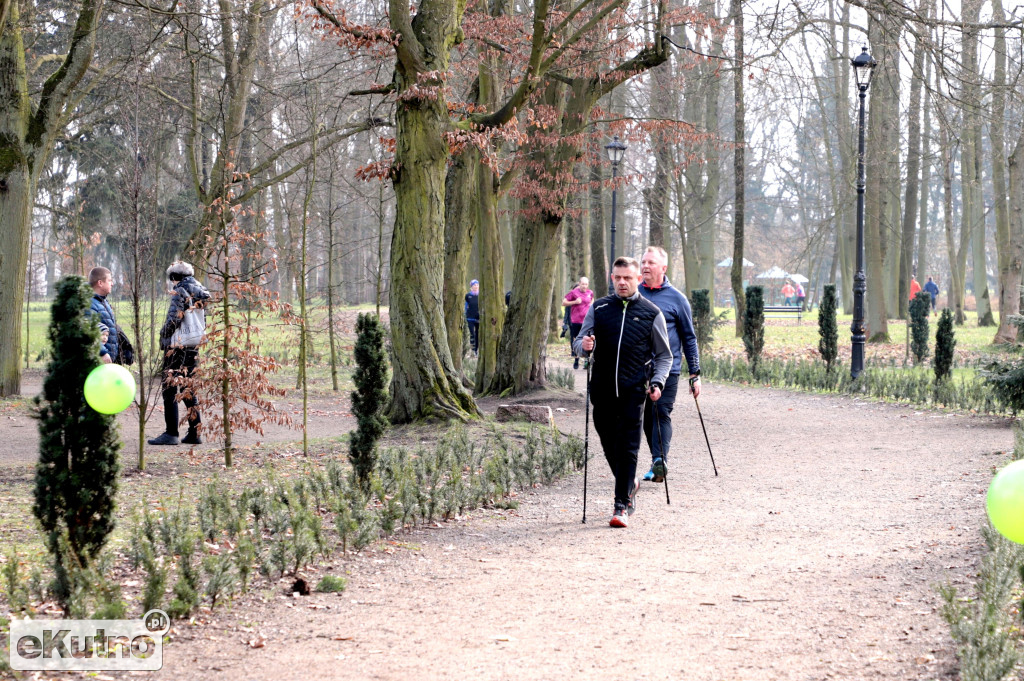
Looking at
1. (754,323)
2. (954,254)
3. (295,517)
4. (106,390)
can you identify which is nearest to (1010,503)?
(295,517)

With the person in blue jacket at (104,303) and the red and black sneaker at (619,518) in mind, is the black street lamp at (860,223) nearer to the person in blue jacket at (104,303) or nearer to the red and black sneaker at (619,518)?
the red and black sneaker at (619,518)

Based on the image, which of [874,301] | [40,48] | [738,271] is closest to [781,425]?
[738,271]

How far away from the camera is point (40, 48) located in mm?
24141

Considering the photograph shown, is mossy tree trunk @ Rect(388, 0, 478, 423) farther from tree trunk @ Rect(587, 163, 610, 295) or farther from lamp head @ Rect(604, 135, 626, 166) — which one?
tree trunk @ Rect(587, 163, 610, 295)

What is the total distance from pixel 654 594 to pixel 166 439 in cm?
702

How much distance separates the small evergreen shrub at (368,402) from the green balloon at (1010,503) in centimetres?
462

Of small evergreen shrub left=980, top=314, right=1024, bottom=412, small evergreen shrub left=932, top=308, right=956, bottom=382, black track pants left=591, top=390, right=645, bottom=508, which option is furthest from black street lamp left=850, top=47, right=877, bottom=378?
black track pants left=591, top=390, right=645, bottom=508

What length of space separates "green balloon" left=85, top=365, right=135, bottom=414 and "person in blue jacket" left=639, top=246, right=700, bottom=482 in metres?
4.79

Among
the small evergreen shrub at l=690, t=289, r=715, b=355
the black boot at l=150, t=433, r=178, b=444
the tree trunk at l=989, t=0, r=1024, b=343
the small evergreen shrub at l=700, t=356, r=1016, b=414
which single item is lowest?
the black boot at l=150, t=433, r=178, b=444

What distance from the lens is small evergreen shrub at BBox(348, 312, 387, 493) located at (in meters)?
7.40

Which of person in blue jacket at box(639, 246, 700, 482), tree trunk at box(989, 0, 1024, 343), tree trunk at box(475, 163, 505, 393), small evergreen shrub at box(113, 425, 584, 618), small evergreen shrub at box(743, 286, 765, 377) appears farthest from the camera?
tree trunk at box(989, 0, 1024, 343)

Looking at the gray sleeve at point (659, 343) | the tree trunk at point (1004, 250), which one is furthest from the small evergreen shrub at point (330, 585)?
the tree trunk at point (1004, 250)

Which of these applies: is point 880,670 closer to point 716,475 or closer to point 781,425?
point 716,475

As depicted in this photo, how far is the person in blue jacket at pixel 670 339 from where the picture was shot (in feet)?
28.5
